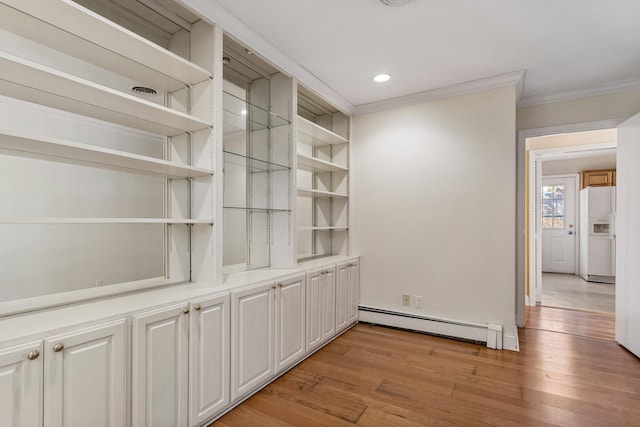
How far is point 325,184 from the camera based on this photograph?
3.91 m

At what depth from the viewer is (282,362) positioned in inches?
97.9

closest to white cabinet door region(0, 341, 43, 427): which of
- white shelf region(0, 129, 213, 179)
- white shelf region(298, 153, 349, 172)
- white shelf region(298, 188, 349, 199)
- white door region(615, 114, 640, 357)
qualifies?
white shelf region(0, 129, 213, 179)

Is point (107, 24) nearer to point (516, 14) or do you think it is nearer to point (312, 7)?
point (312, 7)

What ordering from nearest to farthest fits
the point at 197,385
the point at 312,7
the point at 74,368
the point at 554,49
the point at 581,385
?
the point at 74,368, the point at 197,385, the point at 312,7, the point at 581,385, the point at 554,49

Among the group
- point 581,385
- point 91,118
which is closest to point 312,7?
point 91,118

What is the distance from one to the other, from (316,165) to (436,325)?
A: 6.87ft

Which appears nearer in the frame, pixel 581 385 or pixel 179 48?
pixel 179 48

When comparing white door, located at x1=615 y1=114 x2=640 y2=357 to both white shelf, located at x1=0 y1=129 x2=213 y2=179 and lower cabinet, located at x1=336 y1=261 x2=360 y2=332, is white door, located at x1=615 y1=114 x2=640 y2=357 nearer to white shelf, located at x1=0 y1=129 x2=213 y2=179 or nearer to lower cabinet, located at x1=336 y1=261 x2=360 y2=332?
lower cabinet, located at x1=336 y1=261 x2=360 y2=332

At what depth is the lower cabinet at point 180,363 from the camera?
1.56 m

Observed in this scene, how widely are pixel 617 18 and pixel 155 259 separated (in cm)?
344

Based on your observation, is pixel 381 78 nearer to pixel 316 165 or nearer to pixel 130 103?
pixel 316 165

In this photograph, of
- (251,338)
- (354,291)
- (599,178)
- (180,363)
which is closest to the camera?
(180,363)

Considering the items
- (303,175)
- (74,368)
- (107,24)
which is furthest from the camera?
(303,175)

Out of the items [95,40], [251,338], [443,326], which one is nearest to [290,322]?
[251,338]
